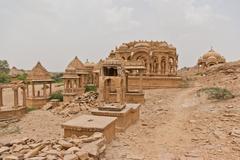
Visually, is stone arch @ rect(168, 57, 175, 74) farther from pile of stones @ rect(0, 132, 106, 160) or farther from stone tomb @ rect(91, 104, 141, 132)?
pile of stones @ rect(0, 132, 106, 160)

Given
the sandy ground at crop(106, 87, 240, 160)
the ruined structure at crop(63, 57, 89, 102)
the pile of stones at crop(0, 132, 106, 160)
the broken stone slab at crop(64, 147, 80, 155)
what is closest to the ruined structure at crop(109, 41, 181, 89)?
the ruined structure at crop(63, 57, 89, 102)

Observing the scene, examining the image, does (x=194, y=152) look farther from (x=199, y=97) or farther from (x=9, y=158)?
(x=199, y=97)

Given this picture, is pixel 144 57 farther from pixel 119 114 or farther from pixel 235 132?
pixel 235 132

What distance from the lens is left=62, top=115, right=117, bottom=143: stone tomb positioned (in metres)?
7.09

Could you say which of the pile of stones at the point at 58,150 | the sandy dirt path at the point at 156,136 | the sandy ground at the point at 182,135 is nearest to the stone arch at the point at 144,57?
the sandy dirt path at the point at 156,136

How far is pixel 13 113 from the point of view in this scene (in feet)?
51.9

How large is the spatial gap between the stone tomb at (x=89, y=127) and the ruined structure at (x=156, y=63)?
15088 mm

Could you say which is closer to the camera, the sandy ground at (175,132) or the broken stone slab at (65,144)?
the broken stone slab at (65,144)

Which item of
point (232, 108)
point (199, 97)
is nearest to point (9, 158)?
point (232, 108)

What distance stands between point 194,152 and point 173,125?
3.41 metres

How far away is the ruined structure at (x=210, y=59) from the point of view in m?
34.3

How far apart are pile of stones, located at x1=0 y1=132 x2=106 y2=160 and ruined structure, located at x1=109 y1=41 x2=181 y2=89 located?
668 inches

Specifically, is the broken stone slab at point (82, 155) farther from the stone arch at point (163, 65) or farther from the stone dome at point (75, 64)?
the stone arch at point (163, 65)

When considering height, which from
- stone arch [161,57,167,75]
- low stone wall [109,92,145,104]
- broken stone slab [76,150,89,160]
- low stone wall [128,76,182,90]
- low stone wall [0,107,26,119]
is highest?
stone arch [161,57,167,75]
